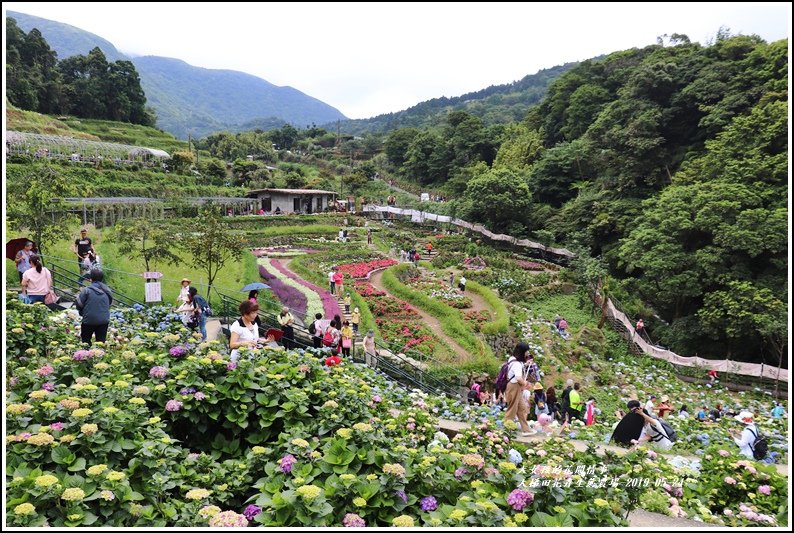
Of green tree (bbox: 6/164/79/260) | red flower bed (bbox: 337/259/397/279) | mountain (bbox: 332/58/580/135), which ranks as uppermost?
mountain (bbox: 332/58/580/135)

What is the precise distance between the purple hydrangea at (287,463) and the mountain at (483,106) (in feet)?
302

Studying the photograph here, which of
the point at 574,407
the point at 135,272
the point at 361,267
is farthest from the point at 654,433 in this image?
the point at 361,267

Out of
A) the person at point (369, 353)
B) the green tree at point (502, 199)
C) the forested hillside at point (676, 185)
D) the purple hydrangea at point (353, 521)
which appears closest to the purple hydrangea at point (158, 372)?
the purple hydrangea at point (353, 521)

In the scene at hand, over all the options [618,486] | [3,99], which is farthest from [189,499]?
[618,486]

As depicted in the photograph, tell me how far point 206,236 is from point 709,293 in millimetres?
19328

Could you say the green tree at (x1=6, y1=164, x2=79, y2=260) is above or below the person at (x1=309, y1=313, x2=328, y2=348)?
above

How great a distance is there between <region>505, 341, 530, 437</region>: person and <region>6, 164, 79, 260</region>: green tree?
11.4 metres

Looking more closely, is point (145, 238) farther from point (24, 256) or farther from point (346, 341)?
point (346, 341)

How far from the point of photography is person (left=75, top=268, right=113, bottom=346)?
5773mm

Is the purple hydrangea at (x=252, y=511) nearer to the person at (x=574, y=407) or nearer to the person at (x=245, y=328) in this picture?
the person at (x=245, y=328)

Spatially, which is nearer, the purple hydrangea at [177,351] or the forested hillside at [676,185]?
the purple hydrangea at [177,351]

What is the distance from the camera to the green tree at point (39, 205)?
11.2 meters

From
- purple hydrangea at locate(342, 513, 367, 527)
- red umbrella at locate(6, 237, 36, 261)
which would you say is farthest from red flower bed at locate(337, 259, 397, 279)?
purple hydrangea at locate(342, 513, 367, 527)

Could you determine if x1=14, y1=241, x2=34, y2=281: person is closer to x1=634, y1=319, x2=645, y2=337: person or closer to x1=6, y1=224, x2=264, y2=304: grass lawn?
x1=6, y1=224, x2=264, y2=304: grass lawn
